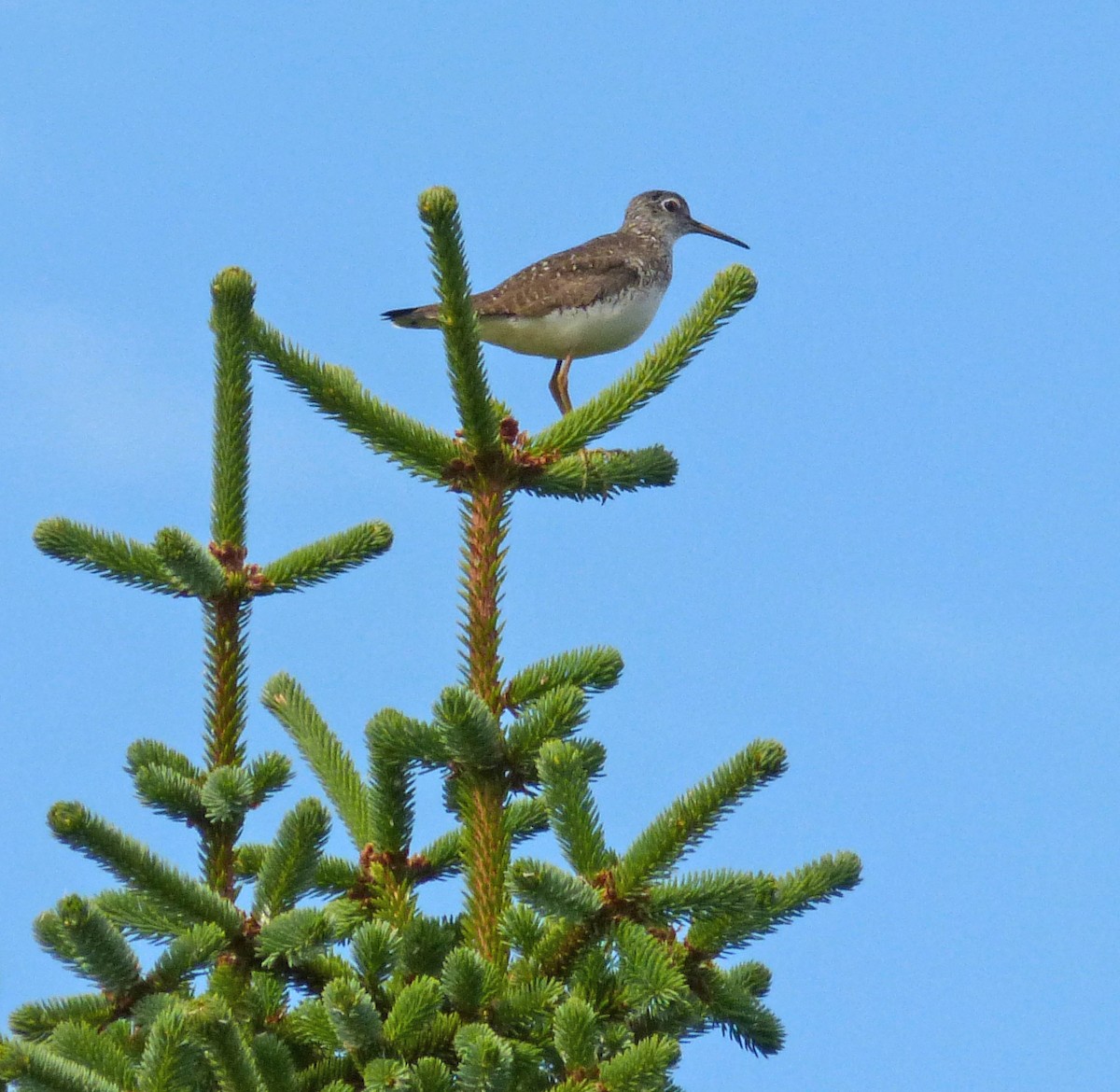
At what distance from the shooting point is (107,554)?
4.23 m

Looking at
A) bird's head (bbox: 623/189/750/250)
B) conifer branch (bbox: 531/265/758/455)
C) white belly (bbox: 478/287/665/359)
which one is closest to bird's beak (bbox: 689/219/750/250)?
bird's head (bbox: 623/189/750/250)

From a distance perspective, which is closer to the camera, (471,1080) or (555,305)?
(471,1080)

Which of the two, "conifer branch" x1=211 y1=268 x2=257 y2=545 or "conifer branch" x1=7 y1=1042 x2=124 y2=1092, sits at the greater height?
"conifer branch" x1=211 y1=268 x2=257 y2=545

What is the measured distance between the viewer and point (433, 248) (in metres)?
4.21

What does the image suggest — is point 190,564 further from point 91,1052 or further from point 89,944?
point 91,1052

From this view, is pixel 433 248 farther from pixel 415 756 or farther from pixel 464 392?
pixel 415 756

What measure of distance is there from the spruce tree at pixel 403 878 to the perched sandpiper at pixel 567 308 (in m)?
3.92

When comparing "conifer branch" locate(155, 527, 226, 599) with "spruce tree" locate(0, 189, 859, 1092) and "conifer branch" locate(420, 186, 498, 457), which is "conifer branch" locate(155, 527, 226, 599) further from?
"conifer branch" locate(420, 186, 498, 457)

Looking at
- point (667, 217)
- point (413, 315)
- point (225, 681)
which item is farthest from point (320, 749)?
point (667, 217)

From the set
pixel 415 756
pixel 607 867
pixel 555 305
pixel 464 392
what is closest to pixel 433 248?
pixel 464 392

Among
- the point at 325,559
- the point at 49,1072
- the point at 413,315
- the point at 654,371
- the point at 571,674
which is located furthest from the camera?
the point at 413,315

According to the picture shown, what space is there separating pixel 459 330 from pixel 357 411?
0.44m

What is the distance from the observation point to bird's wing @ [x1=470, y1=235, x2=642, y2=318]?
8695 mm

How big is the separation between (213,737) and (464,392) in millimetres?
1272
